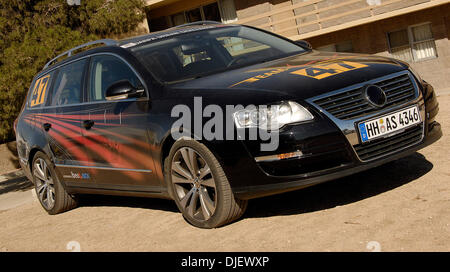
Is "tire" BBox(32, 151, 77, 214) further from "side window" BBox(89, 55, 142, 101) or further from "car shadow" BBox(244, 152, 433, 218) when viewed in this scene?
"car shadow" BBox(244, 152, 433, 218)

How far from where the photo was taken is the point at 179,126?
4.96m

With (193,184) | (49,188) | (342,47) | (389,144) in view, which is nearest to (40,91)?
(49,188)

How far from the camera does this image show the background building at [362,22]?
58.5 feet

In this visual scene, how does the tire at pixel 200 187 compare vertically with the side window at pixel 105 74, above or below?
below

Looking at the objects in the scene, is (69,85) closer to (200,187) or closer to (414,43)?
(200,187)

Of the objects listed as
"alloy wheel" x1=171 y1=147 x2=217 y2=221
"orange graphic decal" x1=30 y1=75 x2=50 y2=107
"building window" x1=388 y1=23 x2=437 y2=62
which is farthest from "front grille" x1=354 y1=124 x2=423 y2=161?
"building window" x1=388 y1=23 x2=437 y2=62

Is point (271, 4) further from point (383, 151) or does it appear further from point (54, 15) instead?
point (383, 151)

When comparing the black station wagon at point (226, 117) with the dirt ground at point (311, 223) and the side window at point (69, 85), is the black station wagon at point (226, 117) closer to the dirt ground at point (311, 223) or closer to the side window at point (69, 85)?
the side window at point (69, 85)

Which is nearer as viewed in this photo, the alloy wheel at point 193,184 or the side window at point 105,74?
the alloy wheel at point 193,184

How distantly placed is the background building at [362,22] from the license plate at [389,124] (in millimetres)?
13134

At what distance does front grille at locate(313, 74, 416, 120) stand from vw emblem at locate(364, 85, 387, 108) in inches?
1.2

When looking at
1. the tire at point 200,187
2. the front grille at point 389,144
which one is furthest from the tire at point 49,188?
the front grille at point 389,144

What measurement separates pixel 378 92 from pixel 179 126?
62.1 inches

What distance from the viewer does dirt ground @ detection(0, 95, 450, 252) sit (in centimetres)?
416
